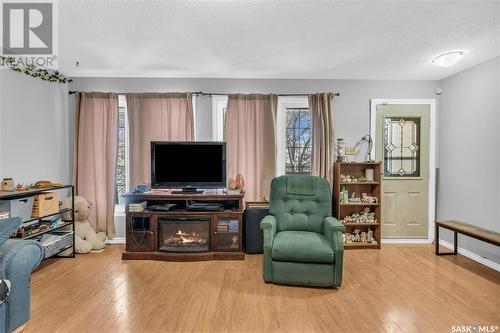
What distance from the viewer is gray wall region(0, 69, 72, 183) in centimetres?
311

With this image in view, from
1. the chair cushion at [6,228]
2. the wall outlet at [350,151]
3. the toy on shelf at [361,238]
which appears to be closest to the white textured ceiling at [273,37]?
the wall outlet at [350,151]

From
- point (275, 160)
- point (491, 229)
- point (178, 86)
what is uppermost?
point (178, 86)

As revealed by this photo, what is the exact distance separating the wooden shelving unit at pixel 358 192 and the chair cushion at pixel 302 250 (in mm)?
1305

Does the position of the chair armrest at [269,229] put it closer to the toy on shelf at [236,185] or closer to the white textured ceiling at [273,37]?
the toy on shelf at [236,185]

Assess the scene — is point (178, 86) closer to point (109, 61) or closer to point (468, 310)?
point (109, 61)

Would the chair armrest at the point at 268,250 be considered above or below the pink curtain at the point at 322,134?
below

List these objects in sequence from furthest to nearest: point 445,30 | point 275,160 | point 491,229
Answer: point 275,160, point 491,229, point 445,30

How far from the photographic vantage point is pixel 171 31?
2.63 m

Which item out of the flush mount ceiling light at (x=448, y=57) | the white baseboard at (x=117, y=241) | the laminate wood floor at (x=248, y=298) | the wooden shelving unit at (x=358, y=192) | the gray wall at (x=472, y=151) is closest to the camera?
the laminate wood floor at (x=248, y=298)

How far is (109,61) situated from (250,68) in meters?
1.81

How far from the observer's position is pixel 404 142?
4.15 metres

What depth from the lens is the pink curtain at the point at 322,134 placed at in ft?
13.0

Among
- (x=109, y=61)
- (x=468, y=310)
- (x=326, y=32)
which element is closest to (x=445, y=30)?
(x=326, y=32)

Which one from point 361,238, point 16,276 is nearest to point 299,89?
point 361,238
